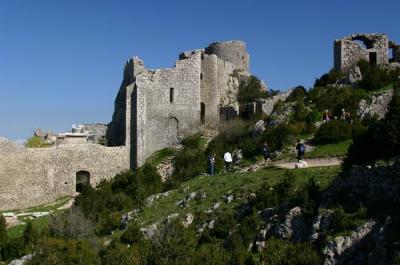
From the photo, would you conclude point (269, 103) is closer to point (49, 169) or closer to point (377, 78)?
point (377, 78)

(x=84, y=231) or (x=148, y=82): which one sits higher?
(x=148, y=82)

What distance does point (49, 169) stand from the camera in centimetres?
3994

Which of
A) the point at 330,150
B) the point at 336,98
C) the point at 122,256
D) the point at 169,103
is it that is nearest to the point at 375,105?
the point at 336,98

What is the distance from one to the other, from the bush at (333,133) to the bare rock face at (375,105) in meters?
2.26

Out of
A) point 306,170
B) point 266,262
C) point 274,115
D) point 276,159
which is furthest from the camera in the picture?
point 274,115

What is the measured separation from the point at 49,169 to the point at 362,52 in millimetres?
20192

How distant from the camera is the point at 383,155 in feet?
58.8

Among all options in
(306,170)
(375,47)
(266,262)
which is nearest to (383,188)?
(266,262)

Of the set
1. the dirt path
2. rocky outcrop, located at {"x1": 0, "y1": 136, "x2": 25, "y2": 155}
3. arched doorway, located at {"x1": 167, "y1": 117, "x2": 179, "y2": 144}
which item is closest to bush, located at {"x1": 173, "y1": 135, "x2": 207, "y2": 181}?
Answer: arched doorway, located at {"x1": 167, "y1": 117, "x2": 179, "y2": 144}

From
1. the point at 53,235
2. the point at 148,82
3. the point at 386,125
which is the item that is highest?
the point at 148,82

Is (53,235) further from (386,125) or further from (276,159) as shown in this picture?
(386,125)

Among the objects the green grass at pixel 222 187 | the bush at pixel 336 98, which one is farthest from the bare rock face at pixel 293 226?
the bush at pixel 336 98

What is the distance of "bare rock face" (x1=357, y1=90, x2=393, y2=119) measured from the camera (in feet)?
110

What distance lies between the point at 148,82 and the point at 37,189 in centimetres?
946
